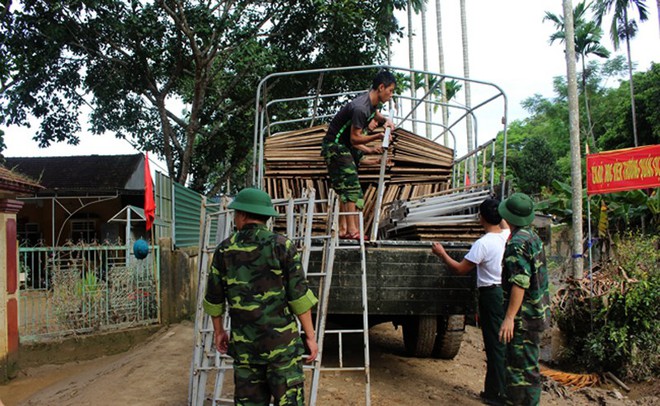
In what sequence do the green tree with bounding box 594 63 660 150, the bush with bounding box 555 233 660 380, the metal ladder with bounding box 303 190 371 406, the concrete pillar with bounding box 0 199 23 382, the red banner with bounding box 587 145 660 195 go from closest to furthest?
1. the metal ladder with bounding box 303 190 371 406
2. the bush with bounding box 555 233 660 380
3. the red banner with bounding box 587 145 660 195
4. the concrete pillar with bounding box 0 199 23 382
5. the green tree with bounding box 594 63 660 150

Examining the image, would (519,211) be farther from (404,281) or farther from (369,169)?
(369,169)

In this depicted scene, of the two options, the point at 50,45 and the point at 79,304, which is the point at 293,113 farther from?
the point at 79,304

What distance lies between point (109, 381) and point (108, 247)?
2880mm

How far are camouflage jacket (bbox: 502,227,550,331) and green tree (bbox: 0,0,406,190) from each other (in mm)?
9775

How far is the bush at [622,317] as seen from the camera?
7020 mm

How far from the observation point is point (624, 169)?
738cm

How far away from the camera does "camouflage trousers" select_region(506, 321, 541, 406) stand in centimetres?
395

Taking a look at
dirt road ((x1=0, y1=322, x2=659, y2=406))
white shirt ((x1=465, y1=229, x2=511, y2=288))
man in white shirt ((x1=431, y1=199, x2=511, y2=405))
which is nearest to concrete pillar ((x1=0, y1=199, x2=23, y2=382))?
dirt road ((x1=0, y1=322, x2=659, y2=406))


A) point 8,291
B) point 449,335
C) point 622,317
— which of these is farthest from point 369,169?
point 8,291

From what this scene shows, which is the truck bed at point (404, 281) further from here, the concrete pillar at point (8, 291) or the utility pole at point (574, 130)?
the utility pole at point (574, 130)

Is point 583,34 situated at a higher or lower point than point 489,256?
higher

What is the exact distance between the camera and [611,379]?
23.6 ft

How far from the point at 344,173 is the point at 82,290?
16.5 ft

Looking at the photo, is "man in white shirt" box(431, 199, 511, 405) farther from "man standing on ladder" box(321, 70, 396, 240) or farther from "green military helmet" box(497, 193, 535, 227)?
"man standing on ladder" box(321, 70, 396, 240)
